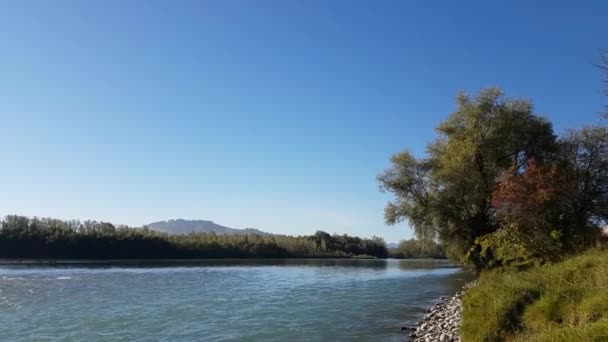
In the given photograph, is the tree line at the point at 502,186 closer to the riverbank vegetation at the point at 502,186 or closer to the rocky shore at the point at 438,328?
the riverbank vegetation at the point at 502,186

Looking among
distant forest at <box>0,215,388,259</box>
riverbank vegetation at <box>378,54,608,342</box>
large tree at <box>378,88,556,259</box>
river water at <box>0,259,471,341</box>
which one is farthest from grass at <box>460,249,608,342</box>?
distant forest at <box>0,215,388,259</box>

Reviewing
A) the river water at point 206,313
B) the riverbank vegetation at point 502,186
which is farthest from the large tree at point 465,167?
the river water at point 206,313

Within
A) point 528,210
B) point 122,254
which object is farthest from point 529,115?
point 122,254

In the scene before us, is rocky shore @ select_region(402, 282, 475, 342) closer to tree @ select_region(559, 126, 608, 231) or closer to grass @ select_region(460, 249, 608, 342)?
grass @ select_region(460, 249, 608, 342)

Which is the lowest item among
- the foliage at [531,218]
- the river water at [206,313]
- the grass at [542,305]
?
the river water at [206,313]

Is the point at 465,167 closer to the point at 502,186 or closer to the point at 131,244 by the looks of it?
the point at 502,186

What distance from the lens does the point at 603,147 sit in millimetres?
30797

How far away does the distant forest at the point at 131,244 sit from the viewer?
359ft

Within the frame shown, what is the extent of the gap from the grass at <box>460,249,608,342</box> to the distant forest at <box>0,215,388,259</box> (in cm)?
11144

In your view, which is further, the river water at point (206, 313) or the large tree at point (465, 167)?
the large tree at point (465, 167)

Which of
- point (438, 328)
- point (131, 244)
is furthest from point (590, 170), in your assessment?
point (131, 244)

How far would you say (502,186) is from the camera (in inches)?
981

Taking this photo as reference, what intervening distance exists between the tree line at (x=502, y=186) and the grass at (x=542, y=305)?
720 cm

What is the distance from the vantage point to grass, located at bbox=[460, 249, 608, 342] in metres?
9.53
